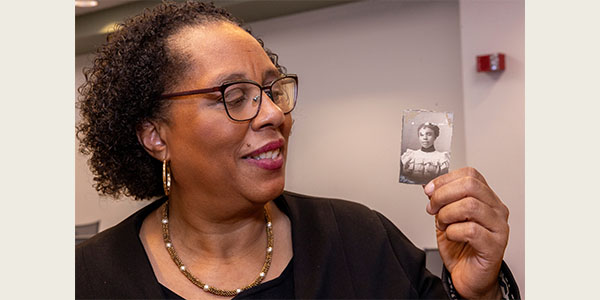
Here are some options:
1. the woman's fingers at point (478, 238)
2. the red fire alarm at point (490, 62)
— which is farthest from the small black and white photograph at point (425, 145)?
the red fire alarm at point (490, 62)

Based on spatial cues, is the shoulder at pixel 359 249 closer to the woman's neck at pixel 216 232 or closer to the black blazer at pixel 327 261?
the black blazer at pixel 327 261

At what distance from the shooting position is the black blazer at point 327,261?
1.29m

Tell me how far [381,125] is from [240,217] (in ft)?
6.90

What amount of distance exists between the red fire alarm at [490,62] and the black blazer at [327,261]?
2.10 metres

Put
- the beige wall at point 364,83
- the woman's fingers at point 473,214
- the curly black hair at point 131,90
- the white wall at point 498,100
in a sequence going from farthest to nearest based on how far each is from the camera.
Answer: the beige wall at point 364,83, the white wall at point 498,100, the curly black hair at point 131,90, the woman's fingers at point 473,214

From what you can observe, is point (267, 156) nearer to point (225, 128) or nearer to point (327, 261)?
point (225, 128)

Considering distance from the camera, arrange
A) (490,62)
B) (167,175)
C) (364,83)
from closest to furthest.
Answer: (167,175) → (490,62) → (364,83)

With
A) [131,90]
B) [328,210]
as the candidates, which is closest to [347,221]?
[328,210]

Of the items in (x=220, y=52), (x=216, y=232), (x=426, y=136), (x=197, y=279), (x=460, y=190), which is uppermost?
(x=220, y=52)

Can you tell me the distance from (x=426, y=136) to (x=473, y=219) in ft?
0.66

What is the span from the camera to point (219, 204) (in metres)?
1.33

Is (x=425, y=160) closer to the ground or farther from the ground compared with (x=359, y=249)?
farther from the ground

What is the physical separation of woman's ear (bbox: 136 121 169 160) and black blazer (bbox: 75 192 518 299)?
209 mm

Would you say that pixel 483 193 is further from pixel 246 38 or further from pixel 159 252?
pixel 159 252
